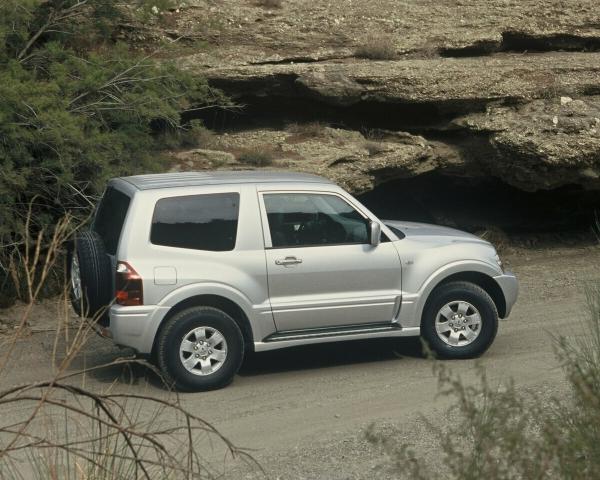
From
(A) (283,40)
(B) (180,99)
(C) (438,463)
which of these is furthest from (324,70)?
(C) (438,463)

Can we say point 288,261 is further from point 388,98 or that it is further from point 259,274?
point 388,98

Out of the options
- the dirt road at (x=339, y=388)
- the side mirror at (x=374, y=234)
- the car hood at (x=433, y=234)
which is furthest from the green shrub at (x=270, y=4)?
the side mirror at (x=374, y=234)

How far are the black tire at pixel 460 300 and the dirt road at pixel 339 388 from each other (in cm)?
14

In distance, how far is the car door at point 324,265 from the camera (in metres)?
9.25

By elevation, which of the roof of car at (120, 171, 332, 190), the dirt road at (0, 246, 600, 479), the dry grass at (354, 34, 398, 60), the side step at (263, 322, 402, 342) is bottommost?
the dirt road at (0, 246, 600, 479)

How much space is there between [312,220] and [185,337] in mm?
1597

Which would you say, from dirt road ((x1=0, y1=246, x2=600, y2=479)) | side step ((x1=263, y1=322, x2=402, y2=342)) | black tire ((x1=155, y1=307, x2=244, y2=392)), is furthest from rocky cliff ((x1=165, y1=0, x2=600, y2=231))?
black tire ((x1=155, y1=307, x2=244, y2=392))

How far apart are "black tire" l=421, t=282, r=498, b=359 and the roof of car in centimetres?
152

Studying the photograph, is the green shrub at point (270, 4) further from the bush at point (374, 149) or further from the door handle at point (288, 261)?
the door handle at point (288, 261)

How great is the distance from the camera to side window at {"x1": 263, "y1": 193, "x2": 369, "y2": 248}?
30.8 feet

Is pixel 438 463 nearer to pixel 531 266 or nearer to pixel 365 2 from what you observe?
pixel 531 266

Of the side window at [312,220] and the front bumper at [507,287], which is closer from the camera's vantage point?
the side window at [312,220]

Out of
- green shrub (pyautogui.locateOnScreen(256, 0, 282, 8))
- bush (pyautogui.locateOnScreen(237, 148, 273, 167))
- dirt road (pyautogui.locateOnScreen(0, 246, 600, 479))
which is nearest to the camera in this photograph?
dirt road (pyautogui.locateOnScreen(0, 246, 600, 479))

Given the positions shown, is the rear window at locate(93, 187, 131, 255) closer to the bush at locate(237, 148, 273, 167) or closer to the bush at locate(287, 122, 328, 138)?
the bush at locate(237, 148, 273, 167)
